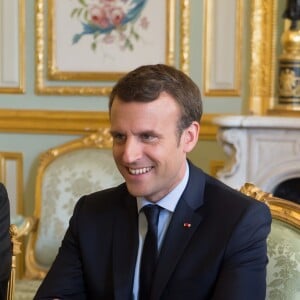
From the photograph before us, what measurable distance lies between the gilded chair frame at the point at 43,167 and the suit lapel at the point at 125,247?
60.7 inches

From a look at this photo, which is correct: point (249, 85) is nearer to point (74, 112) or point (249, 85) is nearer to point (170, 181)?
point (74, 112)

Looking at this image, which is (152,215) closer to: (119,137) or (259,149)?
(119,137)

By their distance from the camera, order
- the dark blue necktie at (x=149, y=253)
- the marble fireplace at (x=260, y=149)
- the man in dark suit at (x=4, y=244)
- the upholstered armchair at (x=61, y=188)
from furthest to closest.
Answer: the upholstered armchair at (x=61, y=188)
the marble fireplace at (x=260, y=149)
the man in dark suit at (x=4, y=244)
the dark blue necktie at (x=149, y=253)

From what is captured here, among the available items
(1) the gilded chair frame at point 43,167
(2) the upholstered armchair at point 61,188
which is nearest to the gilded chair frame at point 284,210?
(2) the upholstered armchair at point 61,188

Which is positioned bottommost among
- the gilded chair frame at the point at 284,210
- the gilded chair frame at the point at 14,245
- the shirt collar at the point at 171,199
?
the gilded chair frame at the point at 14,245

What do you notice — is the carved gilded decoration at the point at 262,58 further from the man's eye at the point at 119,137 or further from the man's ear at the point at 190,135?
the man's eye at the point at 119,137

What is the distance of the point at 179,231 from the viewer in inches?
58.7

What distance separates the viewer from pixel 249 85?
313cm

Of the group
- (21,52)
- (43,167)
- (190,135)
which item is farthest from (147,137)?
(21,52)

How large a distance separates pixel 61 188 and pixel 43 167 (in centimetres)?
21

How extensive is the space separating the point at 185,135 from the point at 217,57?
176cm

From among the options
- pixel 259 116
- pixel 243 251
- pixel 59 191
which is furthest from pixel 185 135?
pixel 59 191

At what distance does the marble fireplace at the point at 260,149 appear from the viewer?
9.36ft

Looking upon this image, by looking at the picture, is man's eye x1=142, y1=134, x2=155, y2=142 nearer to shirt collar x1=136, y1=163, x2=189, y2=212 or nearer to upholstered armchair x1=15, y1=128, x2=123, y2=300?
shirt collar x1=136, y1=163, x2=189, y2=212
